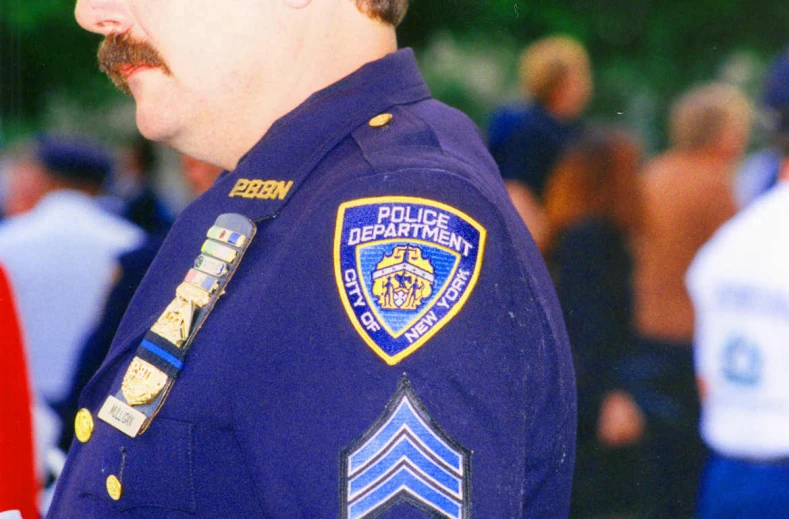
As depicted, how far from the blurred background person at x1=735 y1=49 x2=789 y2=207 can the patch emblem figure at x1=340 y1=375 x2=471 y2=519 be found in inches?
92.2

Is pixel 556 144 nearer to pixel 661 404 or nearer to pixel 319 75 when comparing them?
pixel 661 404

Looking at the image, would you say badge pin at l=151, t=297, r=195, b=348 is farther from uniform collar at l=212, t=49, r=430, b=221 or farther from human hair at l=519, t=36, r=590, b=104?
human hair at l=519, t=36, r=590, b=104

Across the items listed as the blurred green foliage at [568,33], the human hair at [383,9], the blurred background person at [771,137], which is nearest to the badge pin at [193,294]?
the human hair at [383,9]

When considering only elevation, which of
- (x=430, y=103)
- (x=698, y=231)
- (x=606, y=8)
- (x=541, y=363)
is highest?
(x=430, y=103)

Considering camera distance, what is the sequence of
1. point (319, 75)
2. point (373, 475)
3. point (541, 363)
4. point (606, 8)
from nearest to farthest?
point (373, 475) < point (541, 363) < point (319, 75) < point (606, 8)

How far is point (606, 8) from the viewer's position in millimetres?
3264

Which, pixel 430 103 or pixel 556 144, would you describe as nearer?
pixel 430 103

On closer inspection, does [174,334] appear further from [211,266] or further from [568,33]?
[568,33]

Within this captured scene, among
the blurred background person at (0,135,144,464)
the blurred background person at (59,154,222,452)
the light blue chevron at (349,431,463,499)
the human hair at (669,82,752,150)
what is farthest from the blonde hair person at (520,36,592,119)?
the light blue chevron at (349,431,463,499)

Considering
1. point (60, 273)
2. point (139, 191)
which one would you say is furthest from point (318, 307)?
point (139, 191)

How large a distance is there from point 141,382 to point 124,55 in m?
0.40

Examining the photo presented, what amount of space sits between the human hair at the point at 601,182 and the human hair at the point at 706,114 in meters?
0.15

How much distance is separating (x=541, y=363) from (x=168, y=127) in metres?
0.52

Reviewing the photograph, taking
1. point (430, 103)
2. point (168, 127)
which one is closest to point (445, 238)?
point (430, 103)
